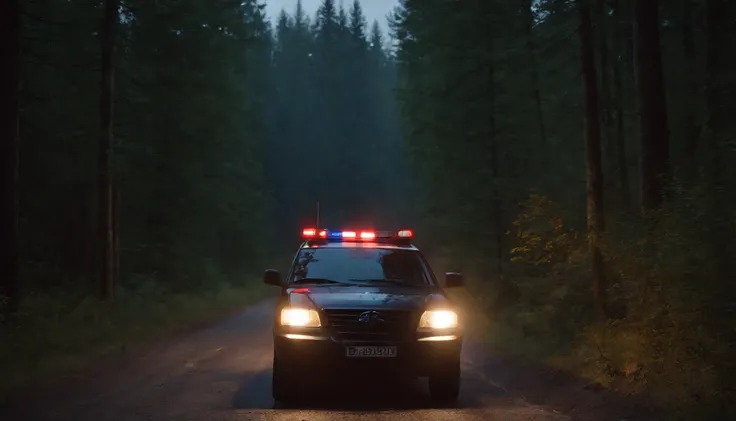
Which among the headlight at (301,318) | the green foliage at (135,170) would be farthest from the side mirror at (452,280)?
the green foliage at (135,170)

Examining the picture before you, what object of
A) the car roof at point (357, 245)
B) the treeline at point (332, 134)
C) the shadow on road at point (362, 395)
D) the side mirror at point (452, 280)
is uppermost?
the treeline at point (332, 134)

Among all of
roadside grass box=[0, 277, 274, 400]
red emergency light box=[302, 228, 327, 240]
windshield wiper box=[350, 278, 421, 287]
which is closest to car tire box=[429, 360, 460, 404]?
windshield wiper box=[350, 278, 421, 287]

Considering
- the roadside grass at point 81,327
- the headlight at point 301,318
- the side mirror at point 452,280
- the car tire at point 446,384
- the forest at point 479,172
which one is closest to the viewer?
the headlight at point 301,318

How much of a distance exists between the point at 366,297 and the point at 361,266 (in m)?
1.38

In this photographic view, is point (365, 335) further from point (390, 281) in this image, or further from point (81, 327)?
point (81, 327)

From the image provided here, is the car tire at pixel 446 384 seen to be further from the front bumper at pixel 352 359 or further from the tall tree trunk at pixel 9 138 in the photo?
the tall tree trunk at pixel 9 138

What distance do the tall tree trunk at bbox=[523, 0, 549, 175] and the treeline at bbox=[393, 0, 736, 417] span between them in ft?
0.27

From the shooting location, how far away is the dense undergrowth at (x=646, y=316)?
27.9 ft

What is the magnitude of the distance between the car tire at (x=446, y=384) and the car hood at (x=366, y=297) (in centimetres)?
84

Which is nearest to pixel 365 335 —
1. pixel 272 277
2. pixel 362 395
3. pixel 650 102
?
pixel 362 395

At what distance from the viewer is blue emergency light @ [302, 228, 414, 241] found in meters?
11.7

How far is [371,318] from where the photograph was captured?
9.23m

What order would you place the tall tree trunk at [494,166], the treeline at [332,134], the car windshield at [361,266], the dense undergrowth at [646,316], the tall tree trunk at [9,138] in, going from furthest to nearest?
the treeline at [332,134], the tall tree trunk at [494,166], the tall tree trunk at [9,138], the car windshield at [361,266], the dense undergrowth at [646,316]

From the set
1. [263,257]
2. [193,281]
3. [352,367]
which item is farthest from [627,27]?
[263,257]
